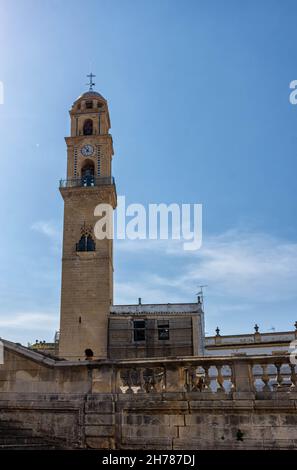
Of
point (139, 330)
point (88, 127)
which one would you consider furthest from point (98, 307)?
point (88, 127)

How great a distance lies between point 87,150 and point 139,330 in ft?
44.4

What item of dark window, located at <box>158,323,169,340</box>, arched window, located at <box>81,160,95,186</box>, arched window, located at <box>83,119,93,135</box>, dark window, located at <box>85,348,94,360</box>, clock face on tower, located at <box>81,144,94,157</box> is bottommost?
dark window, located at <box>85,348,94,360</box>

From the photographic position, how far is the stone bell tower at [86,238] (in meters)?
28.7

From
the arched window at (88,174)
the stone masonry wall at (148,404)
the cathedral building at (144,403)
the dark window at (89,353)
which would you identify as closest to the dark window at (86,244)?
the arched window at (88,174)

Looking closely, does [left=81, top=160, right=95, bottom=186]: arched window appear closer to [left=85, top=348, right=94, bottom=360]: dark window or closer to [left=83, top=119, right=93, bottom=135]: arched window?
[left=83, top=119, right=93, bottom=135]: arched window

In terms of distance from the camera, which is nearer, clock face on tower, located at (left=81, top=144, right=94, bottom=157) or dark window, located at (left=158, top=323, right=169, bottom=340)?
dark window, located at (left=158, top=323, right=169, bottom=340)

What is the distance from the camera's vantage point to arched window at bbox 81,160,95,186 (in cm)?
→ 3238

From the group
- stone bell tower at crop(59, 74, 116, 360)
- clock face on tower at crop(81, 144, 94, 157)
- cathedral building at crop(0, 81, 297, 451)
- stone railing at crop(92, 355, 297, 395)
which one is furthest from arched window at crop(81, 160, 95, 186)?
stone railing at crop(92, 355, 297, 395)

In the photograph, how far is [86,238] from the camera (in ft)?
101

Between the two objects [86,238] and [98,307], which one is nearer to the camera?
[98,307]

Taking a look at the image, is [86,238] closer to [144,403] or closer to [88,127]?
[88,127]

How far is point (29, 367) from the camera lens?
9.34 m

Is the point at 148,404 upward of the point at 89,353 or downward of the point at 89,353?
downward
